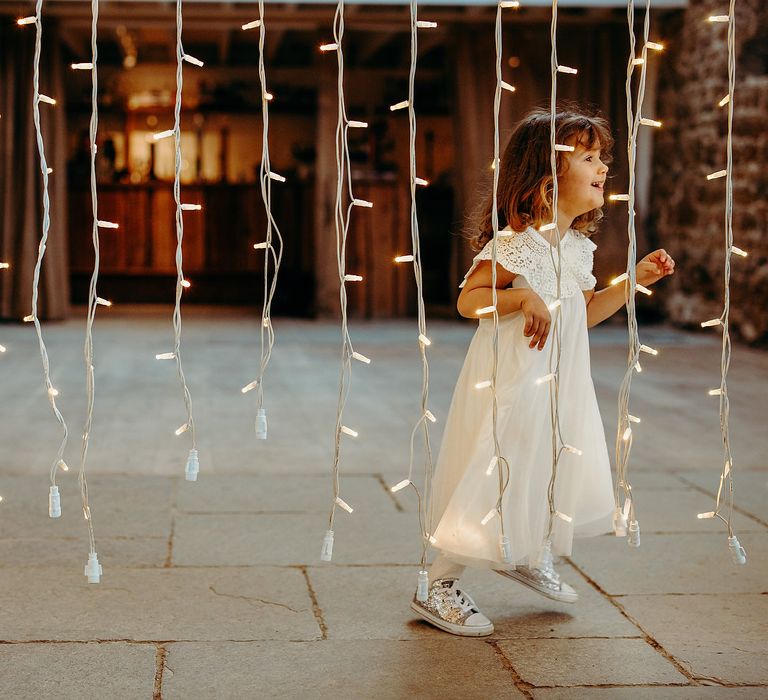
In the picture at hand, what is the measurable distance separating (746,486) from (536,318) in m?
1.53

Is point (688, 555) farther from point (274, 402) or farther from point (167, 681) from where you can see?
point (274, 402)

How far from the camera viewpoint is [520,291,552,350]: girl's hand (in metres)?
1.86

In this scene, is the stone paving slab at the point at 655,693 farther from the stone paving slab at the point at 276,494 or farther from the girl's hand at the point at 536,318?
the stone paving slab at the point at 276,494

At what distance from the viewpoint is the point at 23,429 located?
3865mm

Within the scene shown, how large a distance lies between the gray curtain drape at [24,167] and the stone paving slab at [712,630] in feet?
21.3

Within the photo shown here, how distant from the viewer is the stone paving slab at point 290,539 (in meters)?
2.36

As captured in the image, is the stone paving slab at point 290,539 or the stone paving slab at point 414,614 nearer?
the stone paving slab at point 414,614

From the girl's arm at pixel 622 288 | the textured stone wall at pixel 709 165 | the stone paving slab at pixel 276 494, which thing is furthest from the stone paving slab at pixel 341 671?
the textured stone wall at pixel 709 165

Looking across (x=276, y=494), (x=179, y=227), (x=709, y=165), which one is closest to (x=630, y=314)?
(x=179, y=227)

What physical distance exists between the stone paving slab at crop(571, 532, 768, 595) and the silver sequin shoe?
0.36 metres

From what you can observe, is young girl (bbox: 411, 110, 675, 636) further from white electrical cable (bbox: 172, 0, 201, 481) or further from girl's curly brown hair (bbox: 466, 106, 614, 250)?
white electrical cable (bbox: 172, 0, 201, 481)

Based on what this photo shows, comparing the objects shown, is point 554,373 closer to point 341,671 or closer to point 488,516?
point 488,516

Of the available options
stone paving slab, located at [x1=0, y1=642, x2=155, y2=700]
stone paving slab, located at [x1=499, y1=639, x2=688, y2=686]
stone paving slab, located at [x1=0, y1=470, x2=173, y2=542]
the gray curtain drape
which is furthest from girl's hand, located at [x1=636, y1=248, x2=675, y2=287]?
the gray curtain drape

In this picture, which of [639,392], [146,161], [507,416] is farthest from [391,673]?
[146,161]
